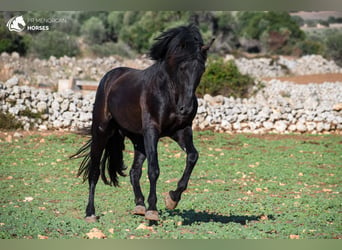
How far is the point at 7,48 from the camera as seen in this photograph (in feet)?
103

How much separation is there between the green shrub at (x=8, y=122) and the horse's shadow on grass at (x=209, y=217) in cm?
866

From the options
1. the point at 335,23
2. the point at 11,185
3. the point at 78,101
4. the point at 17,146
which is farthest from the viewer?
the point at 335,23

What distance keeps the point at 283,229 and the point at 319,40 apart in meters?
40.9

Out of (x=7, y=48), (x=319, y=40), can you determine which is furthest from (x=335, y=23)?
(x=7, y=48)

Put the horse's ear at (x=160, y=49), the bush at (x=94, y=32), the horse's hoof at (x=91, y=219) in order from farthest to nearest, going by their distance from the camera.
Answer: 1. the bush at (x=94, y=32)
2. the horse's hoof at (x=91, y=219)
3. the horse's ear at (x=160, y=49)

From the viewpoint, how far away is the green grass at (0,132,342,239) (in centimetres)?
671

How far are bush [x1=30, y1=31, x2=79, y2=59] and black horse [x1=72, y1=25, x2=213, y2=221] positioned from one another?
2552cm

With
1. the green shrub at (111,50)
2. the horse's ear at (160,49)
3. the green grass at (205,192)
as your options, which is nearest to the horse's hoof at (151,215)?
the green grass at (205,192)

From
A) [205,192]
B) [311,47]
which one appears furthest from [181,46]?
[311,47]

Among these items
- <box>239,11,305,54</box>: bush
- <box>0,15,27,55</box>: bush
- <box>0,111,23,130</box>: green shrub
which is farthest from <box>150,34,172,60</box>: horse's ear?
<box>239,11,305,54</box>: bush

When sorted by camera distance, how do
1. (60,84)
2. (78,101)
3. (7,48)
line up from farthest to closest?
(7,48) → (60,84) → (78,101)

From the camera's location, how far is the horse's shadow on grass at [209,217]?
23.9ft

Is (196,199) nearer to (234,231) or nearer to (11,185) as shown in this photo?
(234,231)

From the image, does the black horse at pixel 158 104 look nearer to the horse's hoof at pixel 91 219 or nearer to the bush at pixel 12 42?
the horse's hoof at pixel 91 219
